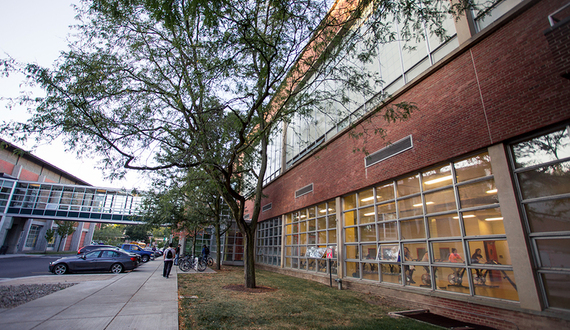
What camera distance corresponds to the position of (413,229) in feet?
28.5

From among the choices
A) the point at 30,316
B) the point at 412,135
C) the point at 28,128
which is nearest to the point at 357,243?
the point at 412,135

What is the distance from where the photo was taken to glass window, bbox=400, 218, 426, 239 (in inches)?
331

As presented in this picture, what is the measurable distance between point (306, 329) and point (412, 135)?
263 inches

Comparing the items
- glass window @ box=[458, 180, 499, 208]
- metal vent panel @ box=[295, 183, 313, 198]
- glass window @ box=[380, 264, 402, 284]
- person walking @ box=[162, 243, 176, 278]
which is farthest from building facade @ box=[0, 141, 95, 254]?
glass window @ box=[458, 180, 499, 208]

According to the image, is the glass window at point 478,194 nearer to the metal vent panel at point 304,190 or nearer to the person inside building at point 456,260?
the person inside building at point 456,260

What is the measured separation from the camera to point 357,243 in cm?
1110

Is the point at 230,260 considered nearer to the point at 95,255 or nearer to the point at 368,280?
the point at 95,255

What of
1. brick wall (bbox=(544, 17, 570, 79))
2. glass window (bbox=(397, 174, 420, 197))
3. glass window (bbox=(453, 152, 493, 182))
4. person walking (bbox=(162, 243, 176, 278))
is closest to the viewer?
brick wall (bbox=(544, 17, 570, 79))

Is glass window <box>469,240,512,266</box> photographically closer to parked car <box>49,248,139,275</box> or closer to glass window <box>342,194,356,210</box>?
glass window <box>342,194,356,210</box>

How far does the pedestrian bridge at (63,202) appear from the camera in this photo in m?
33.9

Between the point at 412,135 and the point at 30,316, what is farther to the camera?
the point at 412,135

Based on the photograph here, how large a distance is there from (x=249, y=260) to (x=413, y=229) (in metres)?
6.27

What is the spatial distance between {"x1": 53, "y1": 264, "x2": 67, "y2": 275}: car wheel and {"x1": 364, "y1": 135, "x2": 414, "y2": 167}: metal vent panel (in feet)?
49.9

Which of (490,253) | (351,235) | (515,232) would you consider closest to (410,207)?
(490,253)
